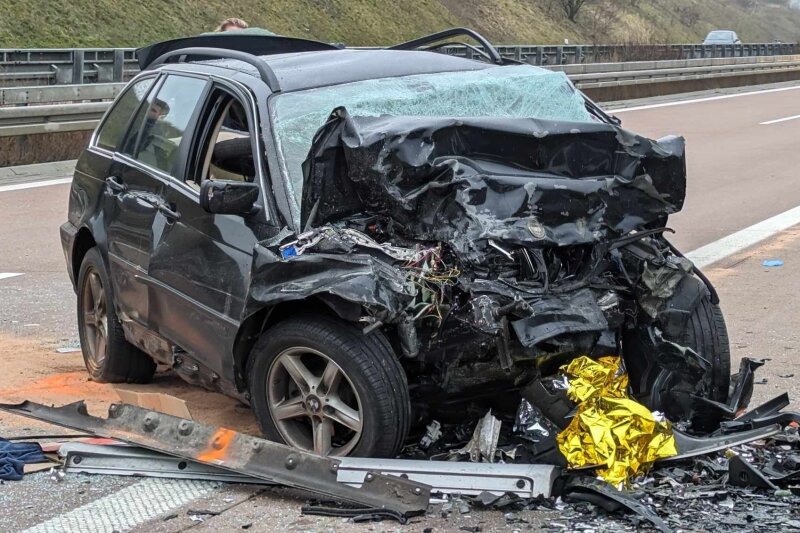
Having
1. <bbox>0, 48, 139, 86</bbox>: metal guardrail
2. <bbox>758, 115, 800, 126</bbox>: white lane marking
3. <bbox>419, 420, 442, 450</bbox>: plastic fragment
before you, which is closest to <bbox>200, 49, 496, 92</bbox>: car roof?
<bbox>419, 420, 442, 450</bbox>: plastic fragment

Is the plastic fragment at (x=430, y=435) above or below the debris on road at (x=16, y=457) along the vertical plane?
above

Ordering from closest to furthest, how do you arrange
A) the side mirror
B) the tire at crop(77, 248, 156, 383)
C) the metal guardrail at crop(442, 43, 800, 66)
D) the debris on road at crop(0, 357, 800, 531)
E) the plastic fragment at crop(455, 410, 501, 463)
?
the debris on road at crop(0, 357, 800, 531) < the plastic fragment at crop(455, 410, 501, 463) < the side mirror < the tire at crop(77, 248, 156, 383) < the metal guardrail at crop(442, 43, 800, 66)

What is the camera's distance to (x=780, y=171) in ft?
54.9

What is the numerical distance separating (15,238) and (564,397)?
8.11 m

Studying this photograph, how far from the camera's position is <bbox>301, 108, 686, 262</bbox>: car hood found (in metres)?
4.98

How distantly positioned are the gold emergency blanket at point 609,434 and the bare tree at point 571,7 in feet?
193

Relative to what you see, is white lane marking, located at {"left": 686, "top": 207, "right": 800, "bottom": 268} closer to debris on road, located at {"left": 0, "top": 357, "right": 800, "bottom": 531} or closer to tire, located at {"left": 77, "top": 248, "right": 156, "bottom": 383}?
tire, located at {"left": 77, "top": 248, "right": 156, "bottom": 383}

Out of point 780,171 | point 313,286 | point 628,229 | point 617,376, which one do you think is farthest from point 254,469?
point 780,171

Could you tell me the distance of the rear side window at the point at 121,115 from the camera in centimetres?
677

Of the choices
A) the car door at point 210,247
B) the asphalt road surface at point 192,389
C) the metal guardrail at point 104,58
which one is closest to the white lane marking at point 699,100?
the metal guardrail at point 104,58

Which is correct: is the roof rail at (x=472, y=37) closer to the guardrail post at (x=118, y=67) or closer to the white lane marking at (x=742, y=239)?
the white lane marking at (x=742, y=239)

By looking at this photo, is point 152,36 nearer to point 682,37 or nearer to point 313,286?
point 313,286

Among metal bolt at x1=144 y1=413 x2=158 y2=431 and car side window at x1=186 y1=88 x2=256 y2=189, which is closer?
metal bolt at x1=144 y1=413 x2=158 y2=431

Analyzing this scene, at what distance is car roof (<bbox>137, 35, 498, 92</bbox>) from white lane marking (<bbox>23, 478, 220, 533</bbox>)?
191 cm
